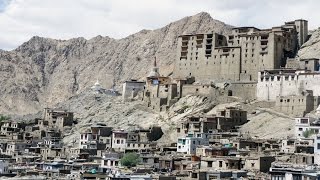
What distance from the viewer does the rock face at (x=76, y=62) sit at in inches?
5344

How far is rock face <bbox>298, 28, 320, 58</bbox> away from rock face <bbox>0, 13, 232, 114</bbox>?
40752mm

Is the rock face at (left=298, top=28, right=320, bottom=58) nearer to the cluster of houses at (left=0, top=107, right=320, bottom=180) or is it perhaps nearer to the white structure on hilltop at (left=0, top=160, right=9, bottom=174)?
the cluster of houses at (left=0, top=107, right=320, bottom=180)

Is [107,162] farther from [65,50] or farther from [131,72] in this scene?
[65,50]

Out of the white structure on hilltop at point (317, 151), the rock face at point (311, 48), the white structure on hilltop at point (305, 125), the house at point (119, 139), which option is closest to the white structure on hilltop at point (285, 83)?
the rock face at point (311, 48)

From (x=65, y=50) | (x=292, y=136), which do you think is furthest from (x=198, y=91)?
(x=65, y=50)

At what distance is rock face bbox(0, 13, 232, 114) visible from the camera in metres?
136

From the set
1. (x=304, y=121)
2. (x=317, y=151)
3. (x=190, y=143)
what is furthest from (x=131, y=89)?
(x=317, y=151)

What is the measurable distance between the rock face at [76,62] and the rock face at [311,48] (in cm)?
4075

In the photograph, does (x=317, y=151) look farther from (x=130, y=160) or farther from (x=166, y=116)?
(x=166, y=116)

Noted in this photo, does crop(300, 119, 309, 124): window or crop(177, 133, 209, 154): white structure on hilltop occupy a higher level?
crop(300, 119, 309, 124): window

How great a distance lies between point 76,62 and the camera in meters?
157

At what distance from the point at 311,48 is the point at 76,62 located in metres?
81.7

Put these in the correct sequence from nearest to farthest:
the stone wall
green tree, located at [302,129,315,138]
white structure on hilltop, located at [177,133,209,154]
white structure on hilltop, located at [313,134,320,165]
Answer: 1. white structure on hilltop, located at [313,134,320,165]
2. green tree, located at [302,129,315,138]
3. white structure on hilltop, located at [177,133,209,154]
4. the stone wall

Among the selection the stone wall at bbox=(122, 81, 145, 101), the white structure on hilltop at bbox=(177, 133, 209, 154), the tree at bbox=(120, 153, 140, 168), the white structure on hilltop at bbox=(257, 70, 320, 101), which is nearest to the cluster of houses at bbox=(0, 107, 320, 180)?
the white structure on hilltop at bbox=(177, 133, 209, 154)
